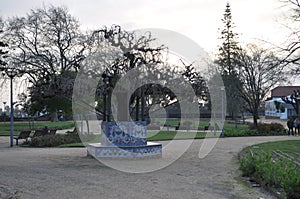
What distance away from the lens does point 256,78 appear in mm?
39062

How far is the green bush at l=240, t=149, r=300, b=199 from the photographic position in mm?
7711

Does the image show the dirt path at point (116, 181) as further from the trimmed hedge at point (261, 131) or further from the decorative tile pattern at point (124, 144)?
the trimmed hedge at point (261, 131)

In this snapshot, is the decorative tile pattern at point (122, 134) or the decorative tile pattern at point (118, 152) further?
the decorative tile pattern at point (122, 134)

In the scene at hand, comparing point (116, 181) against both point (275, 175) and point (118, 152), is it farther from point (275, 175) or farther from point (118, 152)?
point (118, 152)

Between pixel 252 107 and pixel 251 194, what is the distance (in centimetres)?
3133

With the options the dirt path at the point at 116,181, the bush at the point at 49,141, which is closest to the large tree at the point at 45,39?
the bush at the point at 49,141

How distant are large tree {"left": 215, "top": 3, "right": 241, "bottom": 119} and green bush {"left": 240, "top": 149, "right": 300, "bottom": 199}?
29004 mm

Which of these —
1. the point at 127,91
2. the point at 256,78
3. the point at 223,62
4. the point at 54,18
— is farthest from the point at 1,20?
the point at 223,62

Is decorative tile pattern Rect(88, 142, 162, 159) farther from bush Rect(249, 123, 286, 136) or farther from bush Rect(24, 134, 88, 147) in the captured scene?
bush Rect(249, 123, 286, 136)

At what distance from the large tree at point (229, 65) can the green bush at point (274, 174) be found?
2900 cm

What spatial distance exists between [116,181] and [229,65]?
3616 cm

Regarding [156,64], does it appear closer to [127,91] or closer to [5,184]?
[127,91]

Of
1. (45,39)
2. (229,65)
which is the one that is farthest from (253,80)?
(45,39)

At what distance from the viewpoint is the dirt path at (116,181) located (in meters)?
8.82
